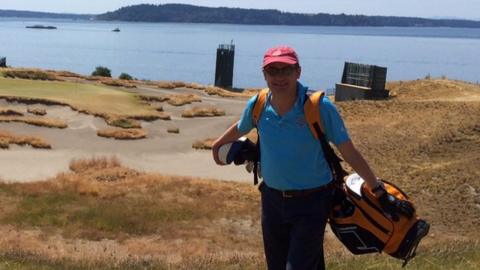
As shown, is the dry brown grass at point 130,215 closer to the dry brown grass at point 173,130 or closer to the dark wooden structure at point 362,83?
the dry brown grass at point 173,130

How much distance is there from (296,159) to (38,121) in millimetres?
25979

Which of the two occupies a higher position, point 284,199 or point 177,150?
point 284,199

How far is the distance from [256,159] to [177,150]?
21664mm

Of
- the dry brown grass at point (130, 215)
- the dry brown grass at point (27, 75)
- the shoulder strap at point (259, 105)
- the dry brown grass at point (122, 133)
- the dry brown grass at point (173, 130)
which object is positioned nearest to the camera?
the shoulder strap at point (259, 105)

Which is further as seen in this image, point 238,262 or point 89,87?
point 89,87

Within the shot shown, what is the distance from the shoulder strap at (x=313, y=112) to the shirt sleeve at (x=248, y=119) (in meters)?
0.43

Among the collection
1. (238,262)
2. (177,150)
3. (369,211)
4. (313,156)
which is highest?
(313,156)

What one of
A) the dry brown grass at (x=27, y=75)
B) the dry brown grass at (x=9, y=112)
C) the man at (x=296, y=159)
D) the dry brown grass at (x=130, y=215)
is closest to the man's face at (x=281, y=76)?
the man at (x=296, y=159)

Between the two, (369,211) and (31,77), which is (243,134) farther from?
(31,77)

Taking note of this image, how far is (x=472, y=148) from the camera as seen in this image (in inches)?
850

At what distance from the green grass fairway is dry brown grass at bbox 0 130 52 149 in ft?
21.2

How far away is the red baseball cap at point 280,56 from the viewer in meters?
3.89

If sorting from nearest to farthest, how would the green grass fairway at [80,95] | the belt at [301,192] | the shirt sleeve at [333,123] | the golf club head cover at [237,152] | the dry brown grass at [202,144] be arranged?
1. the shirt sleeve at [333,123]
2. the belt at [301,192]
3. the golf club head cover at [237,152]
4. the dry brown grass at [202,144]
5. the green grass fairway at [80,95]

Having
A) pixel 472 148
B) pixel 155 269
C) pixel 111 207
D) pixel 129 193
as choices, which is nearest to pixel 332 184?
pixel 155 269
